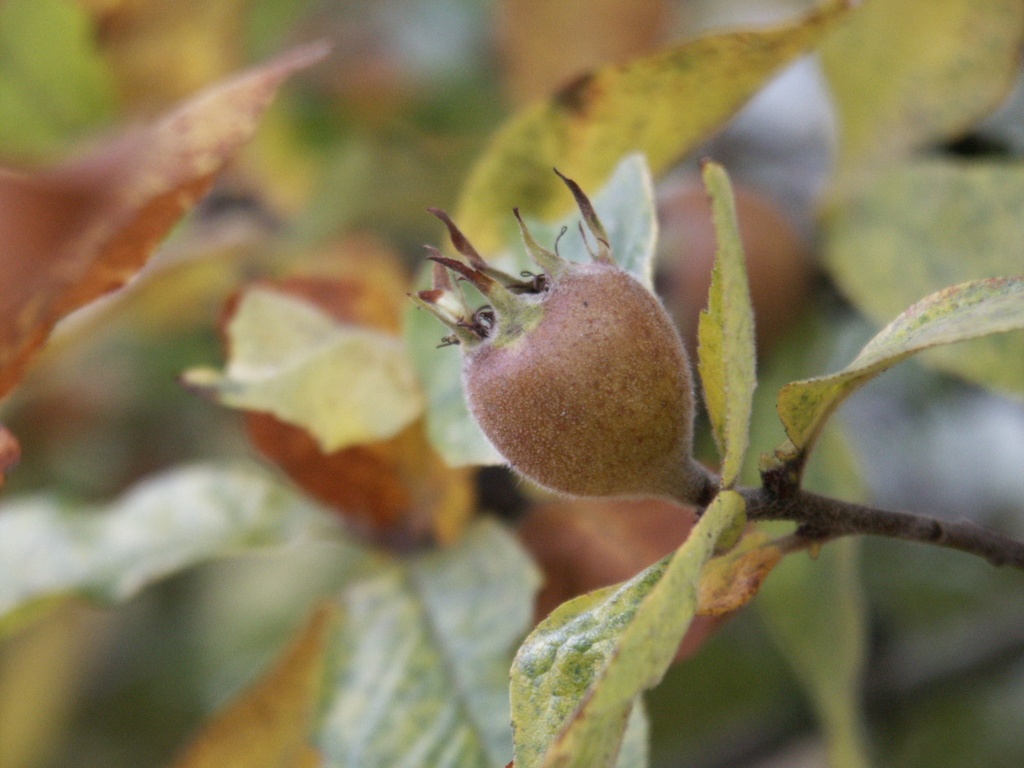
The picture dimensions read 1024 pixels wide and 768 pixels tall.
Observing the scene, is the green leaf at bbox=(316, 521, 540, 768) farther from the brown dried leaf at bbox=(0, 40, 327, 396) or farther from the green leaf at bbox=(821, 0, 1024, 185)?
the green leaf at bbox=(821, 0, 1024, 185)

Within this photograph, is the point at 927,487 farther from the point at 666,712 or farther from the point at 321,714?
the point at 321,714

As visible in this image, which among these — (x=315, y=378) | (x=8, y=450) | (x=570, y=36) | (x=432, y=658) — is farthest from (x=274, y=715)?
(x=570, y=36)

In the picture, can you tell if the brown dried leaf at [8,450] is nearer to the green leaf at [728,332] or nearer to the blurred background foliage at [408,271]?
the green leaf at [728,332]

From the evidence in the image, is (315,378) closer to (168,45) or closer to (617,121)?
(617,121)

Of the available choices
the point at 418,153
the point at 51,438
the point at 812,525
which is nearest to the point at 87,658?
the point at 51,438

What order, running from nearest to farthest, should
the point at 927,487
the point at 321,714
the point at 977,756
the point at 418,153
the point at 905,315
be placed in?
the point at 905,315
the point at 321,714
the point at 418,153
the point at 977,756
the point at 927,487

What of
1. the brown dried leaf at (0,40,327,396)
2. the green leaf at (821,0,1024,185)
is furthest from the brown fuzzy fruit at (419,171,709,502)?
the green leaf at (821,0,1024,185)
